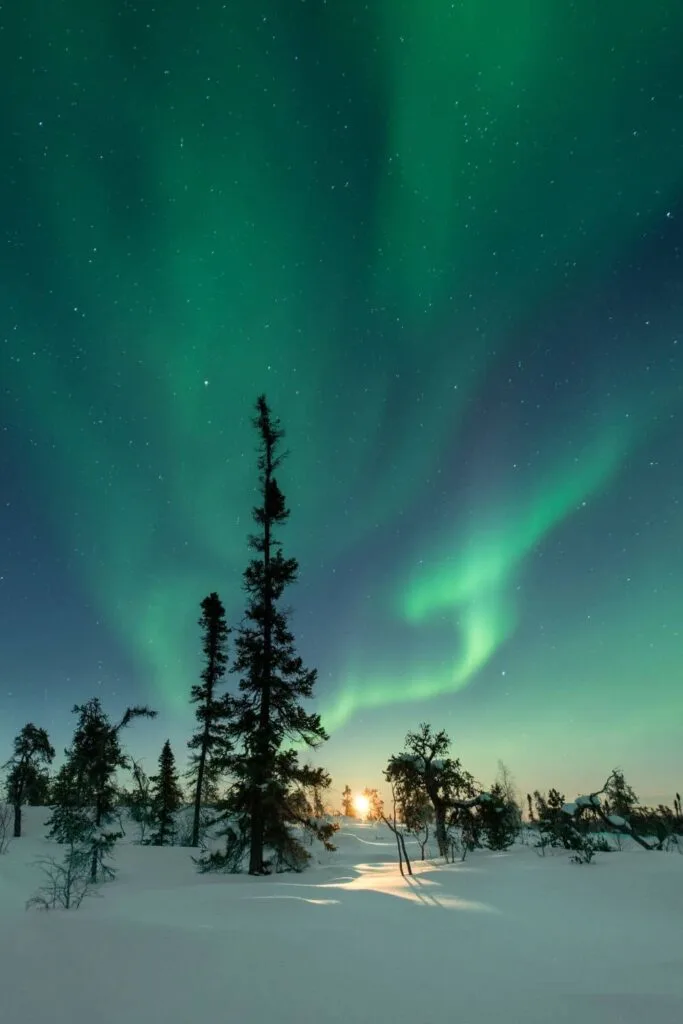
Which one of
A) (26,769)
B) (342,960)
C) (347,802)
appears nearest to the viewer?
(342,960)

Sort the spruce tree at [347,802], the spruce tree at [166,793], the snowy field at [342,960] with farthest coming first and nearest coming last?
1. the spruce tree at [347,802]
2. the spruce tree at [166,793]
3. the snowy field at [342,960]

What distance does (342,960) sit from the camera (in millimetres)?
5914

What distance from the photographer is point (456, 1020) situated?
4.52m

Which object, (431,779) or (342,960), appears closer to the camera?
(342,960)

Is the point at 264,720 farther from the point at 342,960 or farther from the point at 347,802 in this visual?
the point at 347,802

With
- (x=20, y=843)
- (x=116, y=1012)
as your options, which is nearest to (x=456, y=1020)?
(x=116, y=1012)

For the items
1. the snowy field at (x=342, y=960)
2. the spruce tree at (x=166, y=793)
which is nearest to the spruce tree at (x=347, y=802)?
the spruce tree at (x=166, y=793)

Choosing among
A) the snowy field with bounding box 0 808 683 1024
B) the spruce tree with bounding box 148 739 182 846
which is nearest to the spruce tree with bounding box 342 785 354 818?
the spruce tree with bounding box 148 739 182 846

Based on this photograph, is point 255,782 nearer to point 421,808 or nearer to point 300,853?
point 300,853

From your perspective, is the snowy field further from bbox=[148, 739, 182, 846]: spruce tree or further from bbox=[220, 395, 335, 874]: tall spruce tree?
bbox=[148, 739, 182, 846]: spruce tree

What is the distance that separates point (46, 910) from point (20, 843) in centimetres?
3292

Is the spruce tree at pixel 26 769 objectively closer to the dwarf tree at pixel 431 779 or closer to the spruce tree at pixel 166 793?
the spruce tree at pixel 166 793

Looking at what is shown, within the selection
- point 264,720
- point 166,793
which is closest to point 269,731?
point 264,720

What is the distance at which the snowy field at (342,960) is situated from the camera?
184 inches
